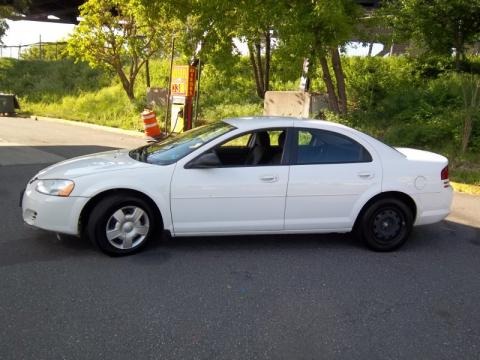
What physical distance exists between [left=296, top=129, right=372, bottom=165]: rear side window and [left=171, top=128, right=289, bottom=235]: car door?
1.07ft

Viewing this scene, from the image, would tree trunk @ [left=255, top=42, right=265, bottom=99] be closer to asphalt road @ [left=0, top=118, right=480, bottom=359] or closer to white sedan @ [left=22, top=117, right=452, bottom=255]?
white sedan @ [left=22, top=117, right=452, bottom=255]

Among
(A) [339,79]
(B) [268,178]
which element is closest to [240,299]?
(B) [268,178]

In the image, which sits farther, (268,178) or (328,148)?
(328,148)

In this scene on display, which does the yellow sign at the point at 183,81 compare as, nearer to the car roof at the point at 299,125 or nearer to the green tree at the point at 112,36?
the green tree at the point at 112,36

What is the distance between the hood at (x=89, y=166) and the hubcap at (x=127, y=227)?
1.44 feet

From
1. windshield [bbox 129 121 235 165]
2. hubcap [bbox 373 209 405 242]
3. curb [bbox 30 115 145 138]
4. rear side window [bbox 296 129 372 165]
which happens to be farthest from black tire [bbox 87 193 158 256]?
curb [bbox 30 115 145 138]

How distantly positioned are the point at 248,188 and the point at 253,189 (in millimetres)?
51

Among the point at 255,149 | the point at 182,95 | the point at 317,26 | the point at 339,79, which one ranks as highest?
the point at 317,26

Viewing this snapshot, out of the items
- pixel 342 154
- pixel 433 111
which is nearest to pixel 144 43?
pixel 433 111

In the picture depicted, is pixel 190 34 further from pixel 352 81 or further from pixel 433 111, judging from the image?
pixel 433 111

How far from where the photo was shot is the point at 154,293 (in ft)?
13.2

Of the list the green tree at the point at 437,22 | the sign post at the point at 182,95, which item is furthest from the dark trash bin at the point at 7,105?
the green tree at the point at 437,22

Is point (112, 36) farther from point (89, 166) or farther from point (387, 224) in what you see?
point (387, 224)

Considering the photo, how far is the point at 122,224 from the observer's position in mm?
4711
